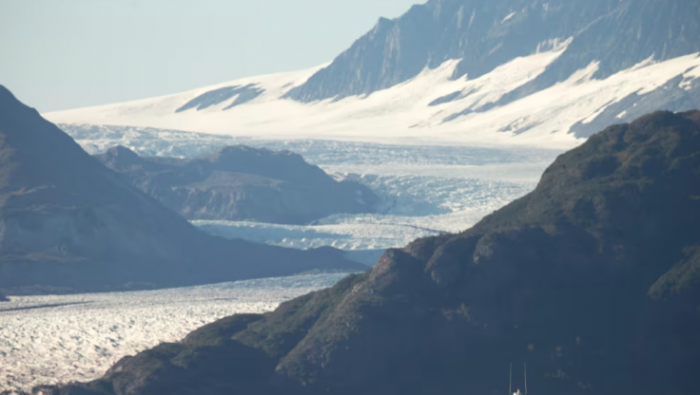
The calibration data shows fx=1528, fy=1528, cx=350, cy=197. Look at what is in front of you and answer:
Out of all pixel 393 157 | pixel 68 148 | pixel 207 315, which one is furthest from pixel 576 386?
pixel 393 157

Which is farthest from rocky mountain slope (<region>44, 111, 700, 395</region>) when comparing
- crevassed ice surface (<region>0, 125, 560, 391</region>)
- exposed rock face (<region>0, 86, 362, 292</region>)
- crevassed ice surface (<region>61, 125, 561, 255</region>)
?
crevassed ice surface (<region>61, 125, 561, 255</region>)

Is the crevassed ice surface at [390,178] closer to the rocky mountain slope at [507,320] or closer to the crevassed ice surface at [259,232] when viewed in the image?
the crevassed ice surface at [259,232]

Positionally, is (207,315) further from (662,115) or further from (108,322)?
(662,115)

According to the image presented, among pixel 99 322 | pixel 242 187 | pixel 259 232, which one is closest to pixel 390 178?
pixel 242 187

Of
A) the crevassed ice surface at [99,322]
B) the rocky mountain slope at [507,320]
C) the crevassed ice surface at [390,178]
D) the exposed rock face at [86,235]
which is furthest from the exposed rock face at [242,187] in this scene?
the rocky mountain slope at [507,320]

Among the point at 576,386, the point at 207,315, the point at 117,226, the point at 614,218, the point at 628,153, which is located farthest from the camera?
the point at 117,226
